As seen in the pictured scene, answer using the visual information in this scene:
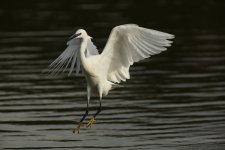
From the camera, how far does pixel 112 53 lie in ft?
50.9

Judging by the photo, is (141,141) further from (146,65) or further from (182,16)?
(182,16)

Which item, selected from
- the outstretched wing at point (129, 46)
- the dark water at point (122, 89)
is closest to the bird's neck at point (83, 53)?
the outstretched wing at point (129, 46)

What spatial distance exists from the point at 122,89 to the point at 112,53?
17.0 feet

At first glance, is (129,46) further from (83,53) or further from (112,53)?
(83,53)

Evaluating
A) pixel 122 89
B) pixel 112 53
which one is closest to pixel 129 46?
pixel 112 53

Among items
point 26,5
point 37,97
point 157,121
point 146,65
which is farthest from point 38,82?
point 26,5

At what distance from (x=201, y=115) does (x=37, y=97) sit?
374 cm

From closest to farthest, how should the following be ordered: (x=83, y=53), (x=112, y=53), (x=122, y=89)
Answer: (x=83, y=53), (x=112, y=53), (x=122, y=89)

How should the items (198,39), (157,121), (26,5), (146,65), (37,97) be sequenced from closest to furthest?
(157,121)
(37,97)
(146,65)
(198,39)
(26,5)

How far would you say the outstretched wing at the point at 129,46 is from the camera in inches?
589

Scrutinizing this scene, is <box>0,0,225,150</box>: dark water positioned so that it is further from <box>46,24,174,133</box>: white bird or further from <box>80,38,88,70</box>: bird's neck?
<box>80,38,88,70</box>: bird's neck

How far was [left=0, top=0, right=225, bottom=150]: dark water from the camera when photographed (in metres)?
16.5

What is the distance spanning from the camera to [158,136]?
16500 millimetres

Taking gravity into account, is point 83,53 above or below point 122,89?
above
